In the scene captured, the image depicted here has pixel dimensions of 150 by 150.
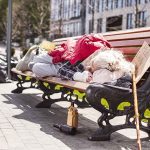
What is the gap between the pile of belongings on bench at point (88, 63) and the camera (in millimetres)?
5793

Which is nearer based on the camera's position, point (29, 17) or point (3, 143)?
point (3, 143)

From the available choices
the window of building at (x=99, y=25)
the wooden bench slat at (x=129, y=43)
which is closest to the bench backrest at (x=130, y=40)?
the wooden bench slat at (x=129, y=43)

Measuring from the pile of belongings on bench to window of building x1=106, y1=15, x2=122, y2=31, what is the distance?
46588 millimetres

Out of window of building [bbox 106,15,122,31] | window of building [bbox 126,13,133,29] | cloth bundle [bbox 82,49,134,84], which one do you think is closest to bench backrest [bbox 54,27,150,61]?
cloth bundle [bbox 82,49,134,84]

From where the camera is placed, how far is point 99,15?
59219 mm

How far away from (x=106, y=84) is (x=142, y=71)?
1.55 ft

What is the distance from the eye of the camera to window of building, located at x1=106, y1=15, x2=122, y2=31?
55.4 m

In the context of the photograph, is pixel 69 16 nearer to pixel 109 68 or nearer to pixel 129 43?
pixel 129 43

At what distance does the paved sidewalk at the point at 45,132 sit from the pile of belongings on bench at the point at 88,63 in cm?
68

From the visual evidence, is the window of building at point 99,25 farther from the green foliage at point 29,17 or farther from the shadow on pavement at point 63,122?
the shadow on pavement at point 63,122

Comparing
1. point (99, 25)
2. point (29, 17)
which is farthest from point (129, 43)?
point (29, 17)

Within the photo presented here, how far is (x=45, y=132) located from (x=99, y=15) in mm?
53589

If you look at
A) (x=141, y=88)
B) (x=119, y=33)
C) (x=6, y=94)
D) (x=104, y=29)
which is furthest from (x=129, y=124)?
(x=104, y=29)

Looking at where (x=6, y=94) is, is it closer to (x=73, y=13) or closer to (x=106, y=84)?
(x=106, y=84)
